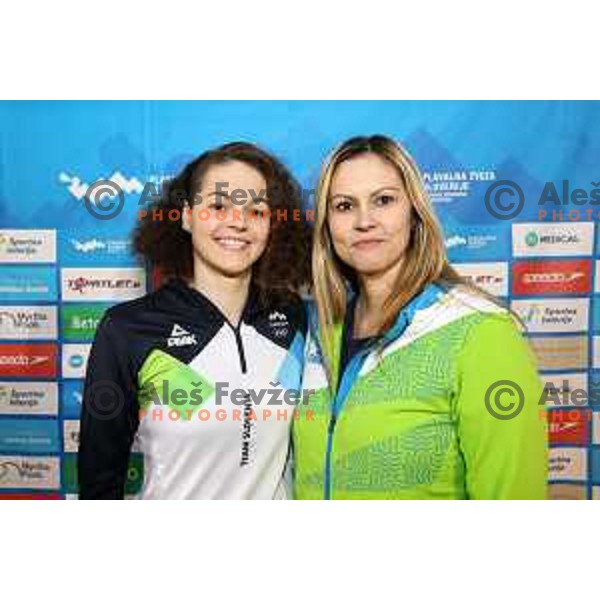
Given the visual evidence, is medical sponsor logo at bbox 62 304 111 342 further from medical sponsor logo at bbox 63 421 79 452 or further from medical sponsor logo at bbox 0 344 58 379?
medical sponsor logo at bbox 63 421 79 452

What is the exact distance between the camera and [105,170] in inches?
74.3

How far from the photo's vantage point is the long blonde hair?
1798 millimetres

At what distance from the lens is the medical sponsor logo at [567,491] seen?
6.55ft

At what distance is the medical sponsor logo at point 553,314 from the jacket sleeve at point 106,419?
108 cm

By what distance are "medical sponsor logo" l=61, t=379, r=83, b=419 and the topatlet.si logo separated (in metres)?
0.31

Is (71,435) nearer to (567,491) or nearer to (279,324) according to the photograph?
(279,324)

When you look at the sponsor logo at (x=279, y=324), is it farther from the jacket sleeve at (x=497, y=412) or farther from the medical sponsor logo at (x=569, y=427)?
the medical sponsor logo at (x=569, y=427)

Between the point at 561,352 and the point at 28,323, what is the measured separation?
58.4 inches

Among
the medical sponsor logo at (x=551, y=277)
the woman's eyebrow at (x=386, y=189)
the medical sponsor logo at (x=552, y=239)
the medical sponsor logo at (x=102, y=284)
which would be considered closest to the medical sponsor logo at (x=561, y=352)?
the medical sponsor logo at (x=551, y=277)

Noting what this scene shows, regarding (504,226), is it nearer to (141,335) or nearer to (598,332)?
(598,332)

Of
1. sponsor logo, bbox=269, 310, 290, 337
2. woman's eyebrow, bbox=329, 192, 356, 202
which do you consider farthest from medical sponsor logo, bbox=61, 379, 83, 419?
woman's eyebrow, bbox=329, 192, 356, 202

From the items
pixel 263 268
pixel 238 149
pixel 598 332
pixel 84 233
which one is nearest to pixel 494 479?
pixel 598 332

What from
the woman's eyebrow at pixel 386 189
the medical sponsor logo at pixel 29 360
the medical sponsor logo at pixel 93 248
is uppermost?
the woman's eyebrow at pixel 386 189

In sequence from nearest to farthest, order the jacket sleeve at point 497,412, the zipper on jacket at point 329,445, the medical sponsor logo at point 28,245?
the jacket sleeve at point 497,412, the zipper on jacket at point 329,445, the medical sponsor logo at point 28,245
